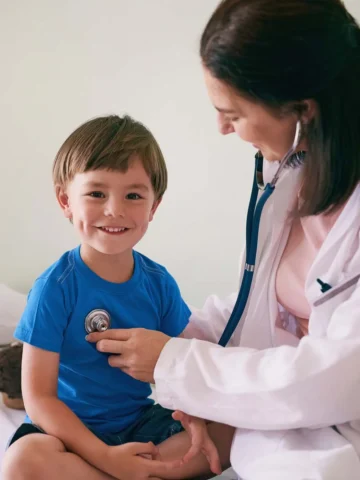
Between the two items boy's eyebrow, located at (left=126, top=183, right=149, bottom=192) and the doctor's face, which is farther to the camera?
boy's eyebrow, located at (left=126, top=183, right=149, bottom=192)

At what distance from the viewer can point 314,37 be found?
100 cm

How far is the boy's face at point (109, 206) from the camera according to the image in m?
1.23

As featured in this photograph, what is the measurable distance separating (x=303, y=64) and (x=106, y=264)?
0.57 meters

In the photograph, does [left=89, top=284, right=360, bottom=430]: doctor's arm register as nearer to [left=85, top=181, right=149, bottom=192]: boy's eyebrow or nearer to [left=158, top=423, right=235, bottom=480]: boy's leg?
[left=158, top=423, right=235, bottom=480]: boy's leg

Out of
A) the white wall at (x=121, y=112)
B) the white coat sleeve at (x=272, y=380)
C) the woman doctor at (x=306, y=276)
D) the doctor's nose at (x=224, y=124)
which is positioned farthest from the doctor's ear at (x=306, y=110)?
the white wall at (x=121, y=112)

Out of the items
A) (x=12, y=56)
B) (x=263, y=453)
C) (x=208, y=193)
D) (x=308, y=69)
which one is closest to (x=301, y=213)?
(x=308, y=69)

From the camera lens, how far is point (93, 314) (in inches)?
48.8

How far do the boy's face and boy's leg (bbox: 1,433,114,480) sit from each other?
38 cm

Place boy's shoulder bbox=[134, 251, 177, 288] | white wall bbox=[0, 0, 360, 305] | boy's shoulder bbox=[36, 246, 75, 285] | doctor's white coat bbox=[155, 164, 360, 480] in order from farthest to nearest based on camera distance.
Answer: white wall bbox=[0, 0, 360, 305], boy's shoulder bbox=[134, 251, 177, 288], boy's shoulder bbox=[36, 246, 75, 285], doctor's white coat bbox=[155, 164, 360, 480]

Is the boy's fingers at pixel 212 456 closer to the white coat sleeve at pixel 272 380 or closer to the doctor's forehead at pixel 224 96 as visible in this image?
the white coat sleeve at pixel 272 380

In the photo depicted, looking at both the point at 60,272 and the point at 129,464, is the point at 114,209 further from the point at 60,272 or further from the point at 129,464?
the point at 129,464

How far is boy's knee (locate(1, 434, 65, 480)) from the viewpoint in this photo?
1.07 metres

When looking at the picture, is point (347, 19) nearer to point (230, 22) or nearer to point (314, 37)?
point (314, 37)

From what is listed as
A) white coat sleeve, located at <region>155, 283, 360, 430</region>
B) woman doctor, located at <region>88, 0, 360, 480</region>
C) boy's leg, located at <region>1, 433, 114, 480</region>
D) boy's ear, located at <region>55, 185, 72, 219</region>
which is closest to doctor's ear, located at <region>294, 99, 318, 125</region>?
woman doctor, located at <region>88, 0, 360, 480</region>
